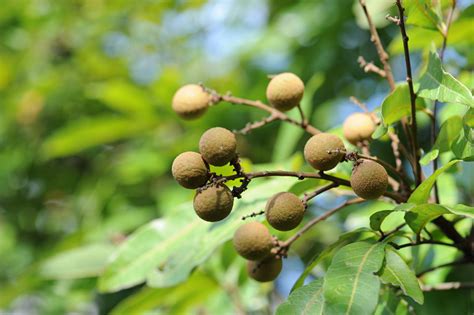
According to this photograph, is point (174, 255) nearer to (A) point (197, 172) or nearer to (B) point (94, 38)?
(A) point (197, 172)

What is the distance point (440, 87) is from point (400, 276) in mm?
346

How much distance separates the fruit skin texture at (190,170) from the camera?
1.15 m

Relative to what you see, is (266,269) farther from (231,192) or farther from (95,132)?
(95,132)

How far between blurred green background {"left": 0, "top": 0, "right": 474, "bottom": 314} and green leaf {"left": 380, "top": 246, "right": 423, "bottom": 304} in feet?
2.61

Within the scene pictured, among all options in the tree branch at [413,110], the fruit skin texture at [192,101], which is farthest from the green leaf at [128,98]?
the tree branch at [413,110]

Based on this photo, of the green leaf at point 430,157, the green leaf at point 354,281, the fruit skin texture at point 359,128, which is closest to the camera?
the green leaf at point 354,281

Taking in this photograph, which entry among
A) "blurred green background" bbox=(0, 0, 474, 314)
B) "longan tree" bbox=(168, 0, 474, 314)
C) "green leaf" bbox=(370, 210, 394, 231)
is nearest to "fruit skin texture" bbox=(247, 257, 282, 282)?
"longan tree" bbox=(168, 0, 474, 314)

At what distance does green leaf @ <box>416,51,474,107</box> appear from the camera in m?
1.13

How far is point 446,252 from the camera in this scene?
1697 mm

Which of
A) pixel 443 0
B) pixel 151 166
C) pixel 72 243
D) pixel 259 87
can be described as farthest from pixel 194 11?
pixel 443 0

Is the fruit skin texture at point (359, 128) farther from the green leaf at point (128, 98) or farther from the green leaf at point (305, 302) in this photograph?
the green leaf at point (128, 98)

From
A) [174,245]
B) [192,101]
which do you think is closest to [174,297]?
[174,245]

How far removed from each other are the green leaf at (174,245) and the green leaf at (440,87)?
0.42 meters

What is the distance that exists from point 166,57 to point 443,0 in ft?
8.40
